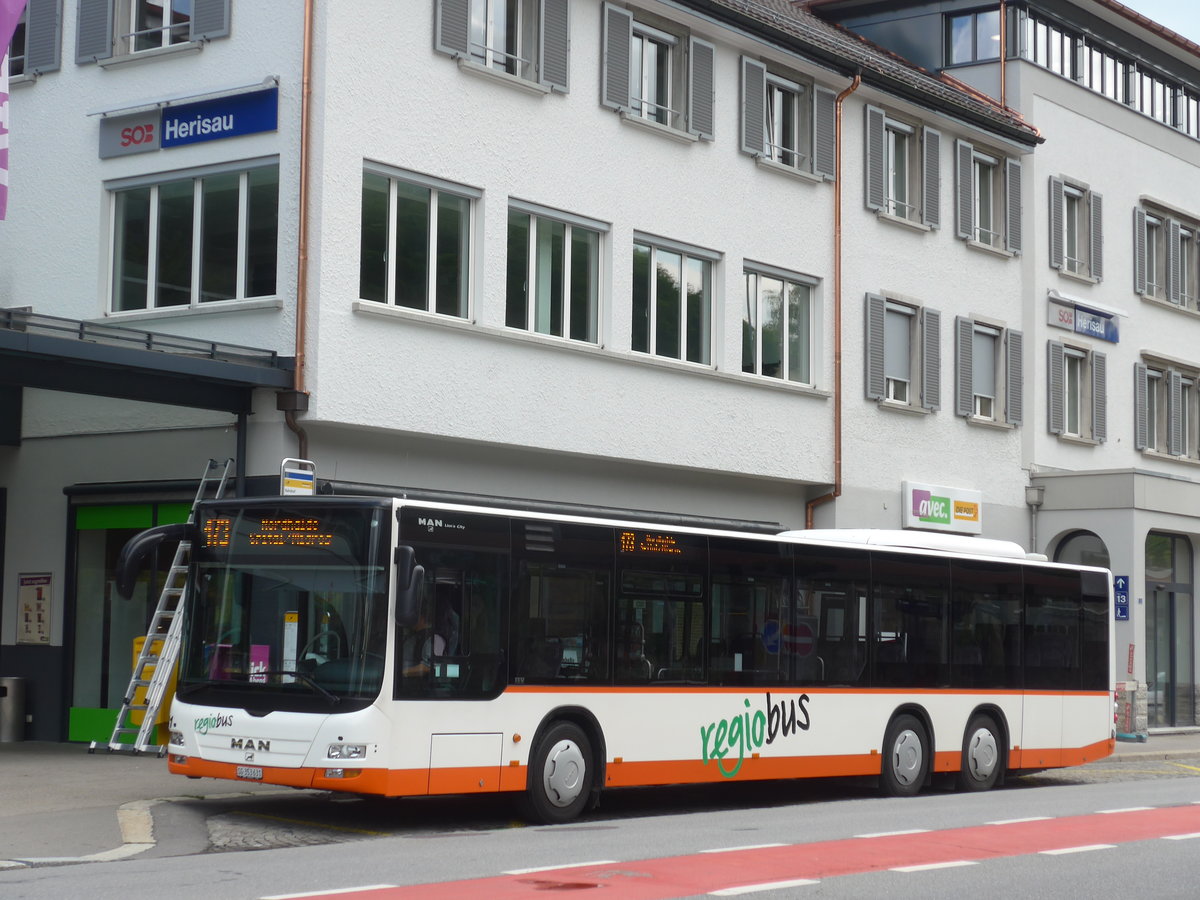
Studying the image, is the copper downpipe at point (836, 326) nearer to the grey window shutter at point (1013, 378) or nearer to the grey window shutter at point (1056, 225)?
the grey window shutter at point (1013, 378)

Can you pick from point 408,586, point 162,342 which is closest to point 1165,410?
point 162,342

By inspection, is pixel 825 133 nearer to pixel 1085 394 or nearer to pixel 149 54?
pixel 1085 394

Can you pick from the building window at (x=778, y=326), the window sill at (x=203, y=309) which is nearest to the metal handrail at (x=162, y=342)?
the window sill at (x=203, y=309)

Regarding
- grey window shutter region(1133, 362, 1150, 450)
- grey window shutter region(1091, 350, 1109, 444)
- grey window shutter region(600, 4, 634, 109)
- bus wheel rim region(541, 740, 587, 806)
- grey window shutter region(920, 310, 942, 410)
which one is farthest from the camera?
grey window shutter region(1133, 362, 1150, 450)

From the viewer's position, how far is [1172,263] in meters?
35.5

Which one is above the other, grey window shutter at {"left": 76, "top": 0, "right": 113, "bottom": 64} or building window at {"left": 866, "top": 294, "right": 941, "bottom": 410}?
grey window shutter at {"left": 76, "top": 0, "right": 113, "bottom": 64}

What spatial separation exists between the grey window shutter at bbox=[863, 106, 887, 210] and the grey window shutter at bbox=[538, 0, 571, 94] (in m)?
7.07

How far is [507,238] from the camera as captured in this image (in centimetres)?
2088

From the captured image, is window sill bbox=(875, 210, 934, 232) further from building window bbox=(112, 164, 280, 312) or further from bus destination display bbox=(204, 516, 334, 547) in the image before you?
→ bus destination display bbox=(204, 516, 334, 547)

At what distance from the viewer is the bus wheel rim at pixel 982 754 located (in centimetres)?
1905

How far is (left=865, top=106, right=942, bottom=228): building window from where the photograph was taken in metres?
27.6

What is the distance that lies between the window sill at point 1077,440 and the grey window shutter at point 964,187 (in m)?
4.46

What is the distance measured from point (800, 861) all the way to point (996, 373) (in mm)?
19929

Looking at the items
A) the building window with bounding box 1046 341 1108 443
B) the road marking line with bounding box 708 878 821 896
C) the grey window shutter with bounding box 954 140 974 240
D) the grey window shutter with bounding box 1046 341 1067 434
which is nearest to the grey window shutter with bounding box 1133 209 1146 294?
the building window with bounding box 1046 341 1108 443
